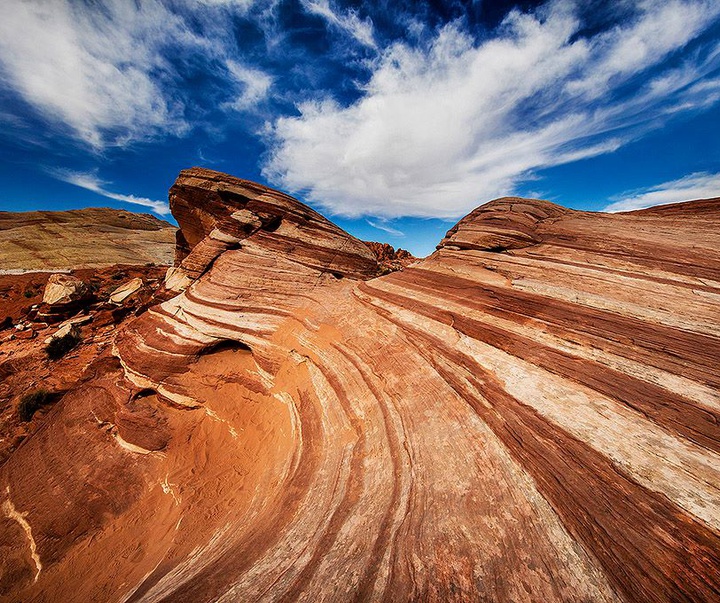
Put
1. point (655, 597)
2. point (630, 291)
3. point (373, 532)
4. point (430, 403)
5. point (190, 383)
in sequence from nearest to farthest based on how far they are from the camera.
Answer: point (655, 597), point (373, 532), point (430, 403), point (630, 291), point (190, 383)

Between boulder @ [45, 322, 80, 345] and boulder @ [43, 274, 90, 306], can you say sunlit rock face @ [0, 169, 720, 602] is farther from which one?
boulder @ [43, 274, 90, 306]

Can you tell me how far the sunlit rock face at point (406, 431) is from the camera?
285 centimetres

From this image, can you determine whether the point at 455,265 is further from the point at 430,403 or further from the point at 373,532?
the point at 373,532

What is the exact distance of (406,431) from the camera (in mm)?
4836

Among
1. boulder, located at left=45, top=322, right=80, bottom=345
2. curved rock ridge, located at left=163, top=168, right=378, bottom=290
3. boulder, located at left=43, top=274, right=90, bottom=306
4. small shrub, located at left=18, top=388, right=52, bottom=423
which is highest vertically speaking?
curved rock ridge, located at left=163, top=168, right=378, bottom=290

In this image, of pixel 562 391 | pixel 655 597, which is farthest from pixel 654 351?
pixel 655 597

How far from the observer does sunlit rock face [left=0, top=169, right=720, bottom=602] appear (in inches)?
112

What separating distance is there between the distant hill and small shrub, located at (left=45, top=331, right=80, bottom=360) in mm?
32658

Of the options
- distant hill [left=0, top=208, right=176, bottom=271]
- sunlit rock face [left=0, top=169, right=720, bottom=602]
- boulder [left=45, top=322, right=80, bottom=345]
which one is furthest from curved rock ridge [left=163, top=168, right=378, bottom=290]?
distant hill [left=0, top=208, right=176, bottom=271]

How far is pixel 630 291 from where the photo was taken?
579cm

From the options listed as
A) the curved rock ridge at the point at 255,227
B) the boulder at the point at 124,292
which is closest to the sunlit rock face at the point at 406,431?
the curved rock ridge at the point at 255,227

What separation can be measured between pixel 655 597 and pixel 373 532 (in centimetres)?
262

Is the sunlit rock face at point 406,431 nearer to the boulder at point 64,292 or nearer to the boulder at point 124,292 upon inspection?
the boulder at point 124,292

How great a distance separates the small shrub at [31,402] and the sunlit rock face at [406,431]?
1.02 metres
